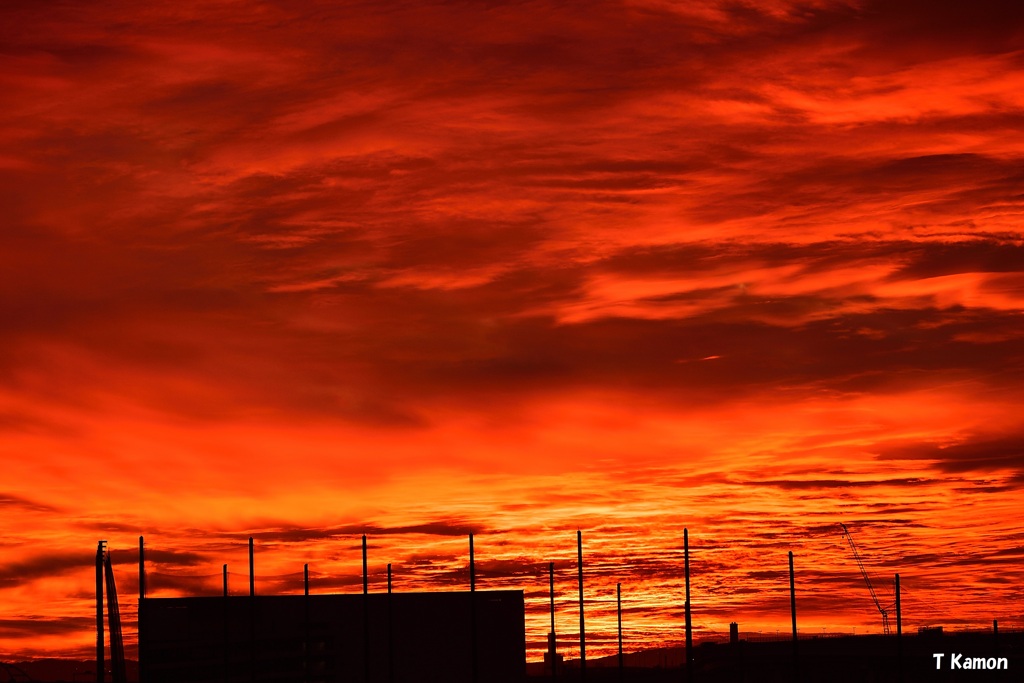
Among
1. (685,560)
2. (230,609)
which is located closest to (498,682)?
(230,609)

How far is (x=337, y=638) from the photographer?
261 ft

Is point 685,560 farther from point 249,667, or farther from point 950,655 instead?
point 950,655

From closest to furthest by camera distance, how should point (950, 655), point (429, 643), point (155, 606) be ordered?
1. point (155, 606)
2. point (429, 643)
3. point (950, 655)

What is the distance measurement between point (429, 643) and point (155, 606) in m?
16.7

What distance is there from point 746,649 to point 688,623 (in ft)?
180

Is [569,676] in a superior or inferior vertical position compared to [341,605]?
inferior

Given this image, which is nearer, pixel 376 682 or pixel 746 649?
pixel 376 682

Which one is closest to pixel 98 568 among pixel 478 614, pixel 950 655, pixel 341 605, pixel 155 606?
pixel 155 606

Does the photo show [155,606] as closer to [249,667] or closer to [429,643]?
[249,667]

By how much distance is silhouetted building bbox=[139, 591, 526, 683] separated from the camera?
7588 cm

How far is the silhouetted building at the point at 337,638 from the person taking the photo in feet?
249

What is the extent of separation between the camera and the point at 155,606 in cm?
7606

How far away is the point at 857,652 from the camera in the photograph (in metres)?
99.9

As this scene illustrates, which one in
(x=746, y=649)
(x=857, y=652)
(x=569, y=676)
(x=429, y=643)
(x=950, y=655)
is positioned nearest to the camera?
(x=429, y=643)
